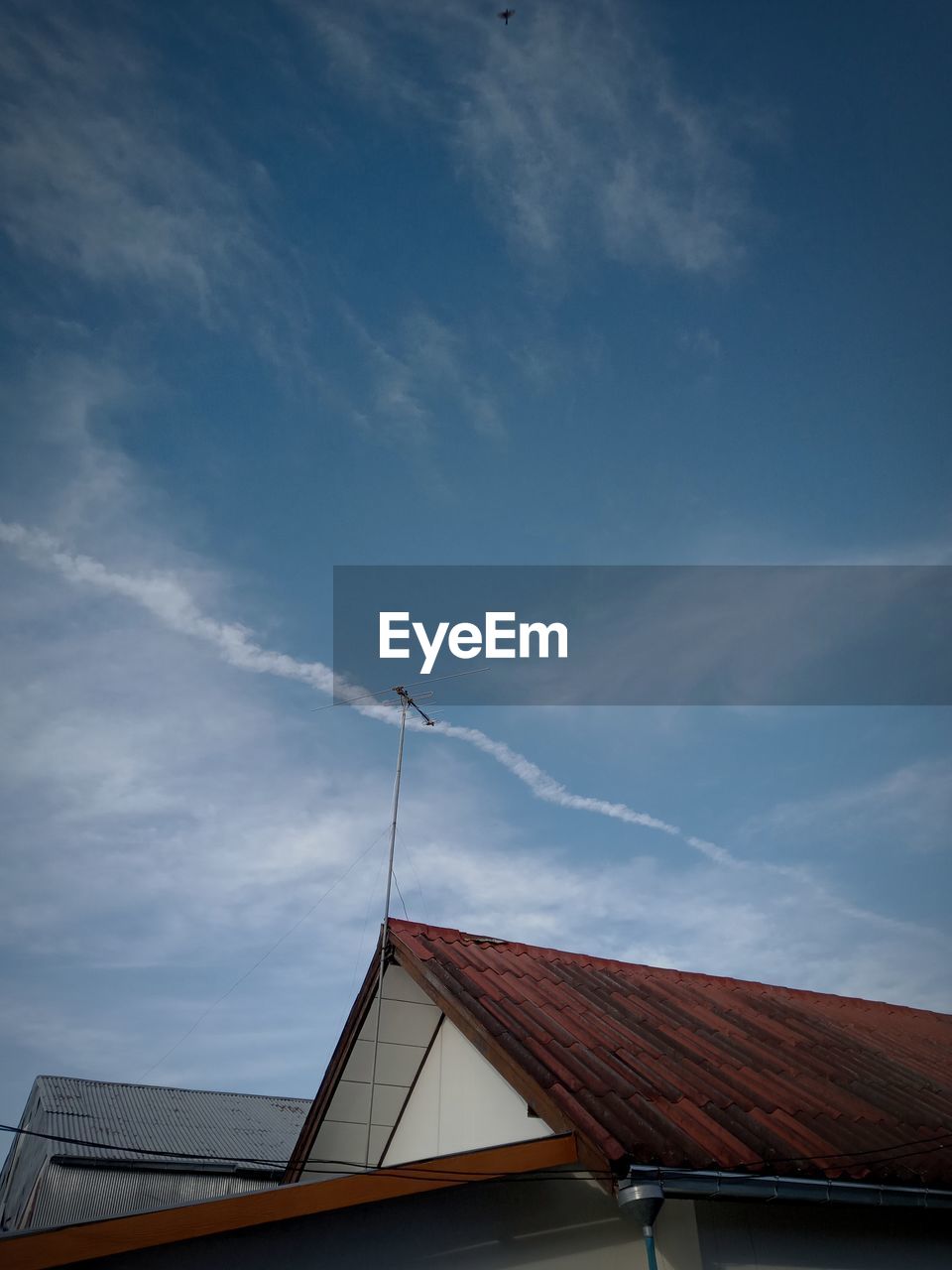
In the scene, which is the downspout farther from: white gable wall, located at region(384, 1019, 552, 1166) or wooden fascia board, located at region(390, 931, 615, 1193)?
white gable wall, located at region(384, 1019, 552, 1166)

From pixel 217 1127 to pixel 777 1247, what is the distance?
2460cm

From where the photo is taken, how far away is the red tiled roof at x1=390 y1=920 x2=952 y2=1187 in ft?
19.1

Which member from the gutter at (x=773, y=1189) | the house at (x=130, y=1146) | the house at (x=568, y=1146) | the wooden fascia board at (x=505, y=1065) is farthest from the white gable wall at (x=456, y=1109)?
the house at (x=130, y=1146)

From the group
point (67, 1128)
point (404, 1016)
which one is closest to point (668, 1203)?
point (404, 1016)

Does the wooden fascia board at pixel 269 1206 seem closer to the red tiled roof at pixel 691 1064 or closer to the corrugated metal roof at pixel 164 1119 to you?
the red tiled roof at pixel 691 1064

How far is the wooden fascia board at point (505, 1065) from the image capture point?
5398 mm

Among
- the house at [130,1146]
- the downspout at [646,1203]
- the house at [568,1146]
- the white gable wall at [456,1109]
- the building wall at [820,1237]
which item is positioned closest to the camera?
the downspout at [646,1203]

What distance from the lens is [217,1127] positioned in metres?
25.6

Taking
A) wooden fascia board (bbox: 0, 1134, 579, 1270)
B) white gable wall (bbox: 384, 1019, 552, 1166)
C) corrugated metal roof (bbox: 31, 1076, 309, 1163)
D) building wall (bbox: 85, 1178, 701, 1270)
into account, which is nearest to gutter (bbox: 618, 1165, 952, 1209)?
building wall (bbox: 85, 1178, 701, 1270)

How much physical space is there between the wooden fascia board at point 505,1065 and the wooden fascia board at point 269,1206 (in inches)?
5.0

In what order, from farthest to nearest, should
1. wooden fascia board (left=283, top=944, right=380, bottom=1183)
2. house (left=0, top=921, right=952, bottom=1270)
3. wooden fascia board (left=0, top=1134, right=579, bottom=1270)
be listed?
wooden fascia board (left=283, top=944, right=380, bottom=1183)
house (left=0, top=921, right=952, bottom=1270)
wooden fascia board (left=0, top=1134, right=579, bottom=1270)

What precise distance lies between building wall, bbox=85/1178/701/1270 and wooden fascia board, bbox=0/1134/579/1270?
241 millimetres

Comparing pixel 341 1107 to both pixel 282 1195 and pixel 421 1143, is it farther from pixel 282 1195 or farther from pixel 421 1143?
pixel 282 1195

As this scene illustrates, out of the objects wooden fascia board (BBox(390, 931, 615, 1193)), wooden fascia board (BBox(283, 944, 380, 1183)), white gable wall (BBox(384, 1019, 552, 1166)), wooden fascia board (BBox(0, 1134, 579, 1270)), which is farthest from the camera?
wooden fascia board (BBox(283, 944, 380, 1183))
